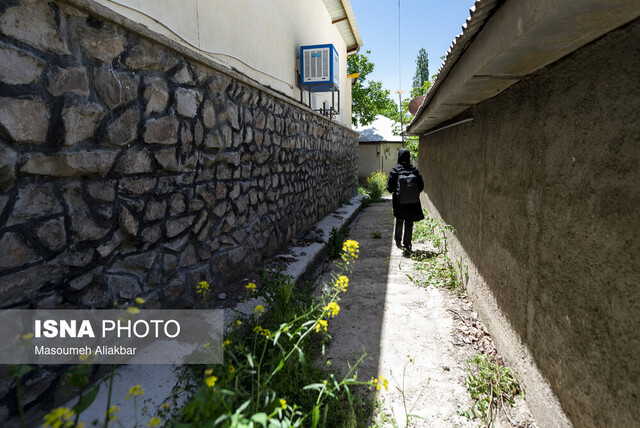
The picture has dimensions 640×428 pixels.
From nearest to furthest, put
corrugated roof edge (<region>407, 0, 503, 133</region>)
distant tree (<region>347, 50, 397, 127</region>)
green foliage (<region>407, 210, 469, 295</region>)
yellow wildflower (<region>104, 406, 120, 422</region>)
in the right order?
1. yellow wildflower (<region>104, 406, 120, 422</region>)
2. corrugated roof edge (<region>407, 0, 503, 133</region>)
3. green foliage (<region>407, 210, 469, 295</region>)
4. distant tree (<region>347, 50, 397, 127</region>)

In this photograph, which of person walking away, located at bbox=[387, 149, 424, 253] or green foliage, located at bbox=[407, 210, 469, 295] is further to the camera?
person walking away, located at bbox=[387, 149, 424, 253]

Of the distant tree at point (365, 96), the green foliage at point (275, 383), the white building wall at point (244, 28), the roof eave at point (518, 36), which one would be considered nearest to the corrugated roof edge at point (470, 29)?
the roof eave at point (518, 36)

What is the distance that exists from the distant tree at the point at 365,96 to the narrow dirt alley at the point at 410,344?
72.1 feet

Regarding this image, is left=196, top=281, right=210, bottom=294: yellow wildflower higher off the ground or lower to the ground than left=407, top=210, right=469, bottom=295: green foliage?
higher

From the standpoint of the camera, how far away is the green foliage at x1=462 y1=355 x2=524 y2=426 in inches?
83.8

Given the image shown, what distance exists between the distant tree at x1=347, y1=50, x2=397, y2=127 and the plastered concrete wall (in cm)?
2314

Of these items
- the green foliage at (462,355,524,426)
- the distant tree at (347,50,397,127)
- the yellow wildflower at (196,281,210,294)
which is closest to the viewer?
the green foliage at (462,355,524,426)

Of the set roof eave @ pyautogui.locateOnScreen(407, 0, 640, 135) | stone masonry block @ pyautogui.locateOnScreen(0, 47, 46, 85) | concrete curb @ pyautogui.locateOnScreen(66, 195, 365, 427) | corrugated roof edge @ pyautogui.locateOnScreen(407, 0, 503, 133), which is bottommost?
concrete curb @ pyautogui.locateOnScreen(66, 195, 365, 427)

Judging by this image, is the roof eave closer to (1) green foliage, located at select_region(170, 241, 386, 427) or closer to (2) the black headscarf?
(1) green foliage, located at select_region(170, 241, 386, 427)

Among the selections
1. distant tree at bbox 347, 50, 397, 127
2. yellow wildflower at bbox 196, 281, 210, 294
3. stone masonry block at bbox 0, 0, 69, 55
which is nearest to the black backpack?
yellow wildflower at bbox 196, 281, 210, 294

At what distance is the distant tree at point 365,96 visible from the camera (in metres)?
24.5

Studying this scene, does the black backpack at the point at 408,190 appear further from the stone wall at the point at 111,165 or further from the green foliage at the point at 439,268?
the stone wall at the point at 111,165

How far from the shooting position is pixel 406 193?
5484mm

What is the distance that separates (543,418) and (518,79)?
2119 millimetres
